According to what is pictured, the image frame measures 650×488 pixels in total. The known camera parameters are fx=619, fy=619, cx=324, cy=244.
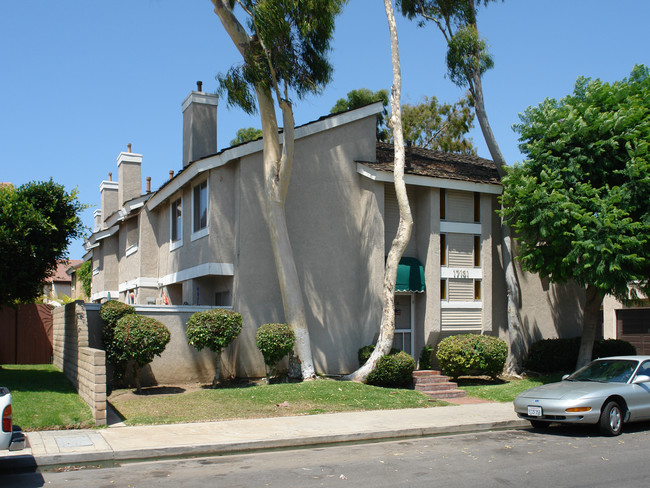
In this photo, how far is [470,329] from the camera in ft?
61.6

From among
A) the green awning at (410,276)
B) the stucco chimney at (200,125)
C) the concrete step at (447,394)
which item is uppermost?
the stucco chimney at (200,125)

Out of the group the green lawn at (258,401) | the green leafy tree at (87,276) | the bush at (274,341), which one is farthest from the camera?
the green leafy tree at (87,276)

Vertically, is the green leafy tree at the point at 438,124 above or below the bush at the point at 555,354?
above

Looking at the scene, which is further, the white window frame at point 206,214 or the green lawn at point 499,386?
the white window frame at point 206,214

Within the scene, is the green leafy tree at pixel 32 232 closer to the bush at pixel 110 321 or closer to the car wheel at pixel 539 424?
the bush at pixel 110 321

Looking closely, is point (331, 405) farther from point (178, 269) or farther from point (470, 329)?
point (178, 269)

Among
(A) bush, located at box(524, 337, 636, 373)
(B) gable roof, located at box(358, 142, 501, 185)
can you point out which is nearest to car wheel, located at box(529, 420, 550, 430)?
(A) bush, located at box(524, 337, 636, 373)

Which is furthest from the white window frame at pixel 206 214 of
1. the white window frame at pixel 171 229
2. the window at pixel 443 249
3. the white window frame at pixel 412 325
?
the window at pixel 443 249

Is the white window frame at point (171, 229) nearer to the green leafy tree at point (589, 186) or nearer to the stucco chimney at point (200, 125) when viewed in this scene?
the stucco chimney at point (200, 125)

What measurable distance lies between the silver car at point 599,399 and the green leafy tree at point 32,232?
9974 millimetres

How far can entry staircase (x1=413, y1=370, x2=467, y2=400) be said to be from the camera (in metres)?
15.7

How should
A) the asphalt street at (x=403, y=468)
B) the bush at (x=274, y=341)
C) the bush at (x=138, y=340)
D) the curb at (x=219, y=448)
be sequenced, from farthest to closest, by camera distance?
the bush at (x=274, y=341) → the bush at (x=138, y=340) → the curb at (x=219, y=448) → the asphalt street at (x=403, y=468)

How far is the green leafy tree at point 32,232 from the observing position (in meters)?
12.6

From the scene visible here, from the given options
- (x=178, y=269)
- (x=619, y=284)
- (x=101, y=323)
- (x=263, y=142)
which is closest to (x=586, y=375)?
(x=619, y=284)
